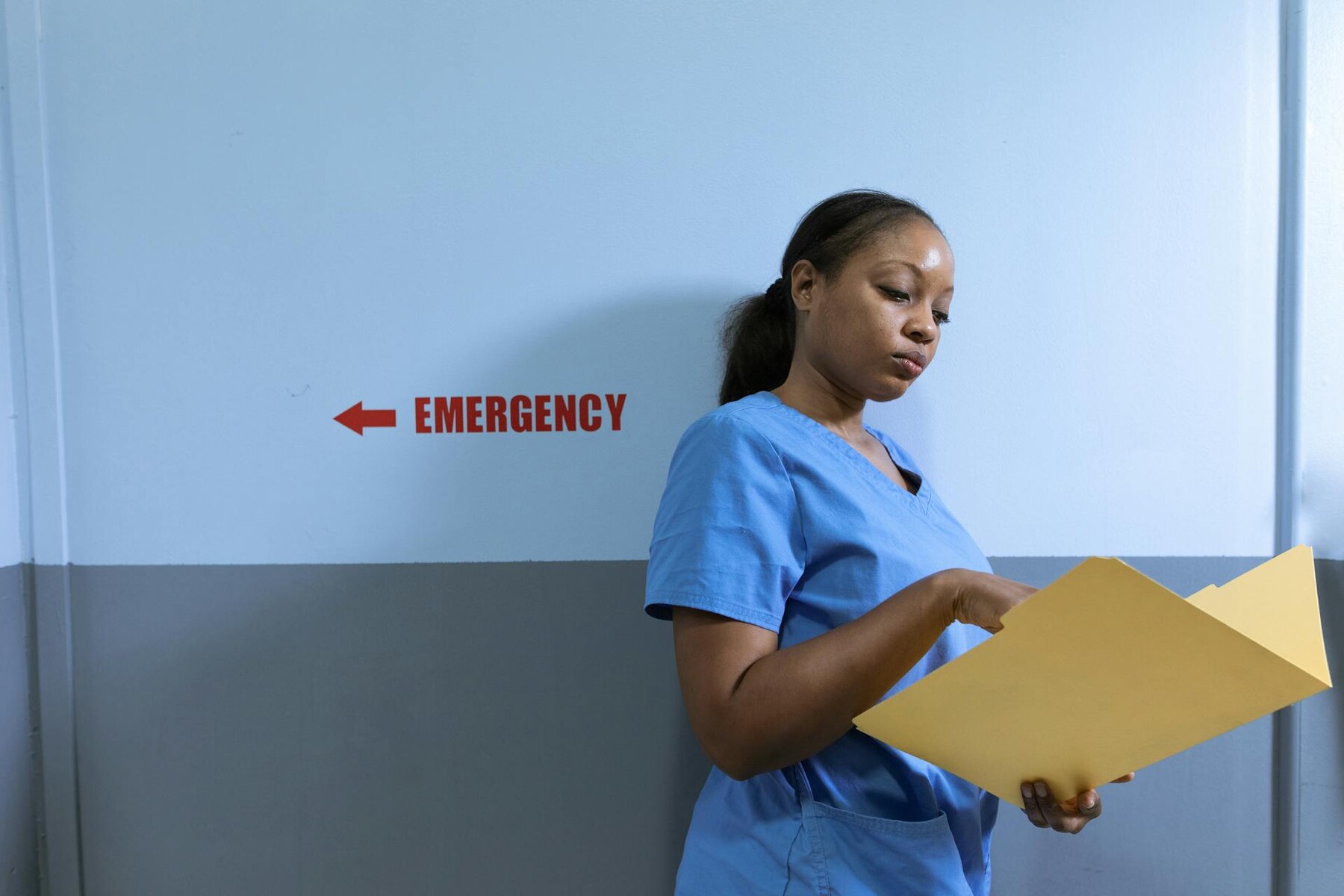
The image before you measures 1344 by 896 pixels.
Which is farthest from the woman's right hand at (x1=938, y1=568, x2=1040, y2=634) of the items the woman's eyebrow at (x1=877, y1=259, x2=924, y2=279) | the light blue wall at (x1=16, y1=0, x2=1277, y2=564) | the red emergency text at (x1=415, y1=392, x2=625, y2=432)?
the red emergency text at (x1=415, y1=392, x2=625, y2=432)

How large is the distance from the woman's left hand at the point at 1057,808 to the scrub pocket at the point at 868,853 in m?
0.08

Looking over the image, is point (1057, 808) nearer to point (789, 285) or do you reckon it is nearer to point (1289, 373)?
point (789, 285)

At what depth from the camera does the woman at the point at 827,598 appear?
0.61 m

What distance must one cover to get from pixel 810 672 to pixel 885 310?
321 millimetres

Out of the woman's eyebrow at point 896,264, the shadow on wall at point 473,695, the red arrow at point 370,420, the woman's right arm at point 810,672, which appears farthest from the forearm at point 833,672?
the red arrow at point 370,420

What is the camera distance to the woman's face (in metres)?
0.74

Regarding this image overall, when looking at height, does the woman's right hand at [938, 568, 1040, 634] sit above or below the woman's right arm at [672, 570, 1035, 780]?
above

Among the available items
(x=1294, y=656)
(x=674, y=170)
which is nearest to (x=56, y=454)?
(x=674, y=170)

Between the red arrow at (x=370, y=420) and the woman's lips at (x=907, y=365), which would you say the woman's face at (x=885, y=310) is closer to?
the woman's lips at (x=907, y=365)

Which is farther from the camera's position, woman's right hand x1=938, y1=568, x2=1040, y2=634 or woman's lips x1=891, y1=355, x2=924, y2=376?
woman's lips x1=891, y1=355, x2=924, y2=376

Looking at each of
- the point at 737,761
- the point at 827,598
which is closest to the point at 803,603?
the point at 827,598

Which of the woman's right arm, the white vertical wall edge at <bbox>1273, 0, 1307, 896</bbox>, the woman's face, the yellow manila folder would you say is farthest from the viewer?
the white vertical wall edge at <bbox>1273, 0, 1307, 896</bbox>

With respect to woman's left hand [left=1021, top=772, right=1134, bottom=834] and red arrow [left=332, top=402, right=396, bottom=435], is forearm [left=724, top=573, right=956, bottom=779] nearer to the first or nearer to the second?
woman's left hand [left=1021, top=772, right=1134, bottom=834]

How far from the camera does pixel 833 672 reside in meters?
0.60
